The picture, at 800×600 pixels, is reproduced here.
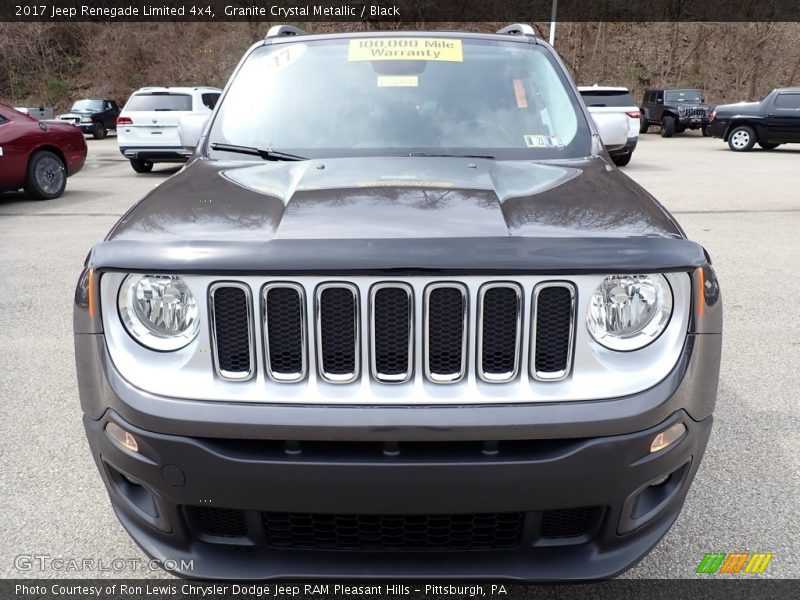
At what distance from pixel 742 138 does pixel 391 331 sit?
848 inches

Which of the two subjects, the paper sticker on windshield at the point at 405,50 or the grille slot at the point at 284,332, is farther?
the paper sticker on windshield at the point at 405,50

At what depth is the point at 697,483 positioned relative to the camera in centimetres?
301

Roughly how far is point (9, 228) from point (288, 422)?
8.64 m

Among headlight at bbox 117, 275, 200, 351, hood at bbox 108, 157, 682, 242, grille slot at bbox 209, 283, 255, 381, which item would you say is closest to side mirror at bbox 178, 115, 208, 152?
hood at bbox 108, 157, 682, 242

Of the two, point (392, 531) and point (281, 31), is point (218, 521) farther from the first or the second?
point (281, 31)

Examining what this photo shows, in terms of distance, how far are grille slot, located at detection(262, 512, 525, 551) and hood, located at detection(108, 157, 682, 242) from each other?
753 millimetres

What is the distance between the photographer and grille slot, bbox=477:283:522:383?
5.87 feet

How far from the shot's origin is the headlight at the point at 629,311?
1.87 meters

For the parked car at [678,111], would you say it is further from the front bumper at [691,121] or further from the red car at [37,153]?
the red car at [37,153]

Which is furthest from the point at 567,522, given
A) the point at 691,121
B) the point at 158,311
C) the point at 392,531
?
the point at 691,121

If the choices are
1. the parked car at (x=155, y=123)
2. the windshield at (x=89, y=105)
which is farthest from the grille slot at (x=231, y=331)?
the windshield at (x=89, y=105)

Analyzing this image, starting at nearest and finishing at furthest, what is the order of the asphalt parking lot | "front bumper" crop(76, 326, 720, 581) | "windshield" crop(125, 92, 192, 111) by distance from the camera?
"front bumper" crop(76, 326, 720, 581) → the asphalt parking lot → "windshield" crop(125, 92, 192, 111)

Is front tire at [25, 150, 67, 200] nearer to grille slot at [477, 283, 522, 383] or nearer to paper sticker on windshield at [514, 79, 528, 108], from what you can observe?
paper sticker on windshield at [514, 79, 528, 108]

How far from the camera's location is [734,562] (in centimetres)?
253
